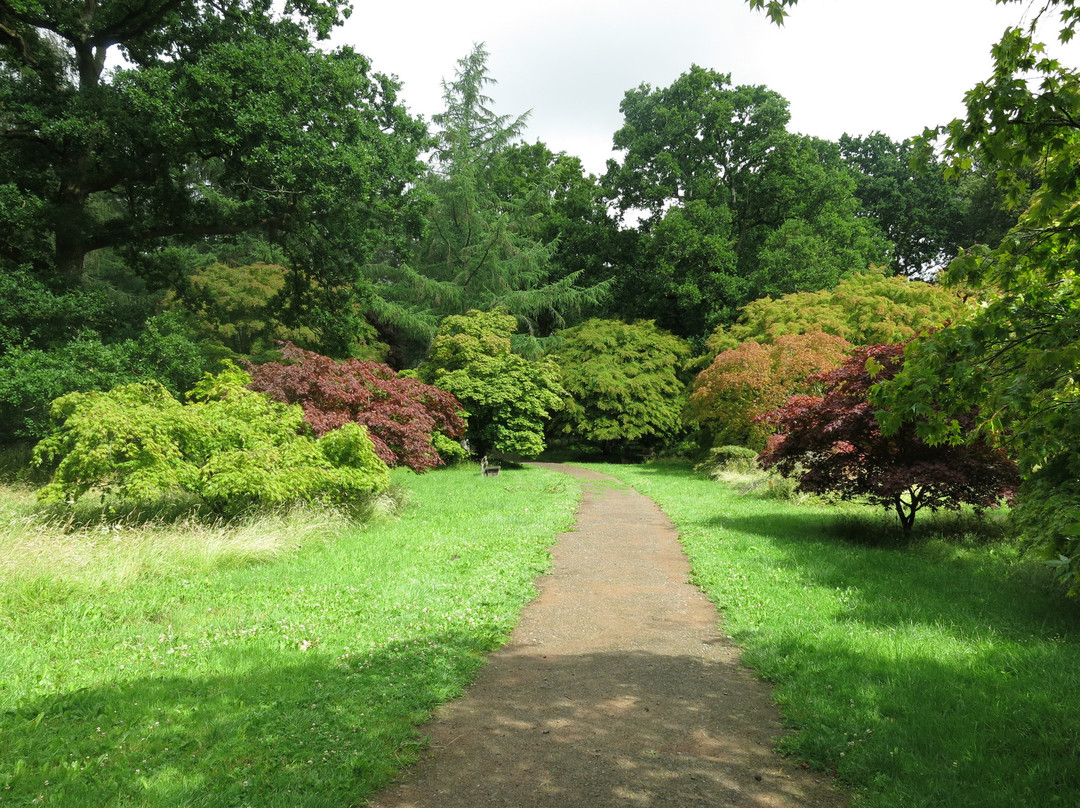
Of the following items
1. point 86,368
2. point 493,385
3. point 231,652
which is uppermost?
point 493,385

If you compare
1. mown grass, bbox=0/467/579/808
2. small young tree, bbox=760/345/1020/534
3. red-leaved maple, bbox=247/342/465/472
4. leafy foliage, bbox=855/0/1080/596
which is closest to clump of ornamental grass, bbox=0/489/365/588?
mown grass, bbox=0/467/579/808

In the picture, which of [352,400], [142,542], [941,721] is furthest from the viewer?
[352,400]

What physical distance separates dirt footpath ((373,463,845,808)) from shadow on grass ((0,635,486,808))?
11.5 inches

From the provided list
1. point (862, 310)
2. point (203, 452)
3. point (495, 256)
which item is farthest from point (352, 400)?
point (495, 256)

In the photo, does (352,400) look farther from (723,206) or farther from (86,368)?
(723,206)

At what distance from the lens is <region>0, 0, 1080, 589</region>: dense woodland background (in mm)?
3809

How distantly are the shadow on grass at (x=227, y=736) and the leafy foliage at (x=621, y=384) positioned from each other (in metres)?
22.5

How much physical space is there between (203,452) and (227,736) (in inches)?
256

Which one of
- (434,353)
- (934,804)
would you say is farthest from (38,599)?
(434,353)

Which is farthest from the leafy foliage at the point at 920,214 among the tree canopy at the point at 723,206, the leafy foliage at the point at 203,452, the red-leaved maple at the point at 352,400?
the leafy foliage at the point at 203,452

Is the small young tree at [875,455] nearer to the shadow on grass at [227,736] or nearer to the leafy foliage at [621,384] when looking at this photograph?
the shadow on grass at [227,736]

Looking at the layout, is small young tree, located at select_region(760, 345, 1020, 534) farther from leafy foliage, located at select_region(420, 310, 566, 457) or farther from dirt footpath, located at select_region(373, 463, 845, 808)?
leafy foliage, located at select_region(420, 310, 566, 457)

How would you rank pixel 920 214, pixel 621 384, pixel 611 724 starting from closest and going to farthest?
1. pixel 611 724
2. pixel 621 384
3. pixel 920 214

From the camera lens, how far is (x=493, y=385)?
22266 mm
